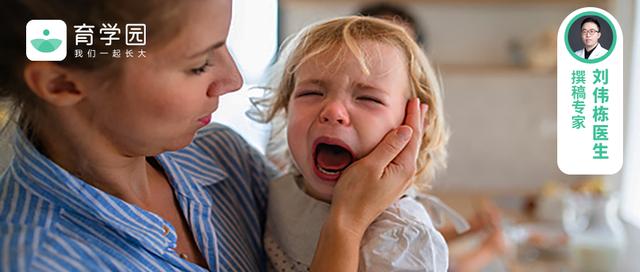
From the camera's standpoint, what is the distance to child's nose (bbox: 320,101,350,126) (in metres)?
0.68

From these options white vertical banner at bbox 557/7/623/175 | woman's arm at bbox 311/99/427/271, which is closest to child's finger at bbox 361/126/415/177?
woman's arm at bbox 311/99/427/271

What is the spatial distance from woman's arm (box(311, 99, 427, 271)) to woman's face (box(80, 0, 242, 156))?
0.15 meters

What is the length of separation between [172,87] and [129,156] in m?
0.11

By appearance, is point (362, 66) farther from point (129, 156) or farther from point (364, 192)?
point (129, 156)

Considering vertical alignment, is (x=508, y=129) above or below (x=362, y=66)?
below

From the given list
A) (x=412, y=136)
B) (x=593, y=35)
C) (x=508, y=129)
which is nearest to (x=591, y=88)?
(x=593, y=35)

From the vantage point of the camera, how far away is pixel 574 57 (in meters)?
0.66

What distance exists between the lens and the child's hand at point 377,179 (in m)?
0.64

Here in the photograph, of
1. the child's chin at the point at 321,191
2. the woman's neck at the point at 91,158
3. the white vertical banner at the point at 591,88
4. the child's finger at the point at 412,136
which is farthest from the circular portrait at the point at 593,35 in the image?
the woman's neck at the point at 91,158

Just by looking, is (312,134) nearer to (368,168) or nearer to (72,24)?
(368,168)

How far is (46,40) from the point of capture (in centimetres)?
52

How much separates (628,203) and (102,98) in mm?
688

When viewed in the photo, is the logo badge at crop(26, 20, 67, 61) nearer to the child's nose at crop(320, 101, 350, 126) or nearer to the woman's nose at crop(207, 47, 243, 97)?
the woman's nose at crop(207, 47, 243, 97)

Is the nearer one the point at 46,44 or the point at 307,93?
the point at 46,44
